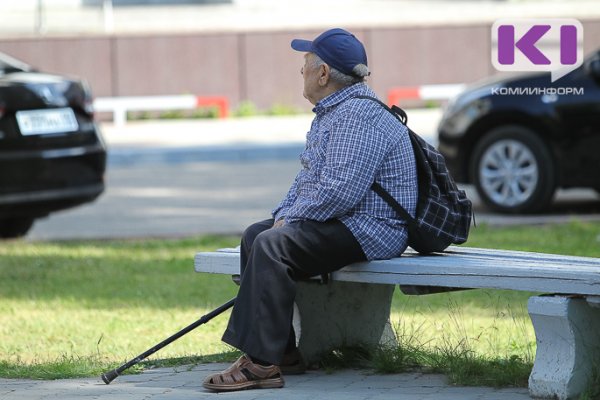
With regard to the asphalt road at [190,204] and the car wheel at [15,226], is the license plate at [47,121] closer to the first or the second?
the asphalt road at [190,204]

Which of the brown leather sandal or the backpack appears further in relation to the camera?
the backpack

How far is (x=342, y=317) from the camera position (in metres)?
5.52

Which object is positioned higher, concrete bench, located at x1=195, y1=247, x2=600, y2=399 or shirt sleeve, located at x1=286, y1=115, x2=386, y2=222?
shirt sleeve, located at x1=286, y1=115, x2=386, y2=222

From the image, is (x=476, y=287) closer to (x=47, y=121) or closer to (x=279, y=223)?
(x=279, y=223)

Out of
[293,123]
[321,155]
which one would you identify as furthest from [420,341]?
[293,123]

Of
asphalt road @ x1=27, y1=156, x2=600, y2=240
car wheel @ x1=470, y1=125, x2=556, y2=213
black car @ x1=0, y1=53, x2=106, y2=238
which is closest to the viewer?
black car @ x1=0, y1=53, x2=106, y2=238

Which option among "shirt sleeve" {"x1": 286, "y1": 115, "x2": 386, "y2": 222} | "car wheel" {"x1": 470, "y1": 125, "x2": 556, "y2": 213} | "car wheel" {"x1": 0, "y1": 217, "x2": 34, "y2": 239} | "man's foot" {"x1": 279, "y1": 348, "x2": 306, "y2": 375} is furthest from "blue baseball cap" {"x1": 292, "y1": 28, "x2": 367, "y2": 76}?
"car wheel" {"x1": 470, "y1": 125, "x2": 556, "y2": 213}

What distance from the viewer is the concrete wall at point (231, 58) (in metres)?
23.1

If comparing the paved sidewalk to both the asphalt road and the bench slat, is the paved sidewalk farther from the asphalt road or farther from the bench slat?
the asphalt road

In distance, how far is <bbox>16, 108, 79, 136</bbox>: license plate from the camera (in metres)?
9.14

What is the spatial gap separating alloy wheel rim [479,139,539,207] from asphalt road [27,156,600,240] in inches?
7.6

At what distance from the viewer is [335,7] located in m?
26.7

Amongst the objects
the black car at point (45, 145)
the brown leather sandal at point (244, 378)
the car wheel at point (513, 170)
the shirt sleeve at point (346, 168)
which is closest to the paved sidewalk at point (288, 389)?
the brown leather sandal at point (244, 378)

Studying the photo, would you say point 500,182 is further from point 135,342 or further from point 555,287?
point 555,287
